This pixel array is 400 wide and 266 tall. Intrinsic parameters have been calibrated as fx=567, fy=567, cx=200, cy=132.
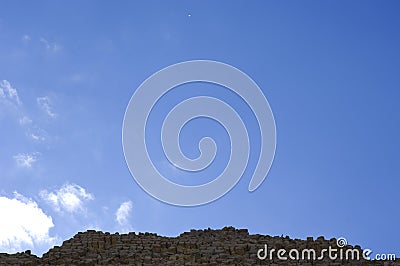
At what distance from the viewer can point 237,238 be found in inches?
757

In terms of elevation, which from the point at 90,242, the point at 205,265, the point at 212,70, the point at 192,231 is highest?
the point at 212,70

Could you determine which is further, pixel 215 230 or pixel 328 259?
pixel 215 230

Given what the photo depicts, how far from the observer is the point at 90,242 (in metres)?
18.5

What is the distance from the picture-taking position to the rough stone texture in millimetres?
16234

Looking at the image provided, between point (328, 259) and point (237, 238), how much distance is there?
11.6 ft

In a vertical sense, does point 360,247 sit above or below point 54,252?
above

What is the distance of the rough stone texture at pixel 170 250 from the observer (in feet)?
53.3

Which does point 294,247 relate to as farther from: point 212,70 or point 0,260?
point 0,260

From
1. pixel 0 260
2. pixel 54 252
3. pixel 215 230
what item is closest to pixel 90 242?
→ pixel 54 252

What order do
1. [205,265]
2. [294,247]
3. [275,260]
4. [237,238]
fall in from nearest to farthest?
1. [205,265]
2. [275,260]
3. [294,247]
4. [237,238]

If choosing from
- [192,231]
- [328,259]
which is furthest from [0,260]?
[328,259]

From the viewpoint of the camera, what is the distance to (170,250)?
687 inches

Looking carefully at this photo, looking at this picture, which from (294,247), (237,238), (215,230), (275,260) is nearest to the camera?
(275,260)

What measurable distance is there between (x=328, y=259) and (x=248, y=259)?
2.44 meters
